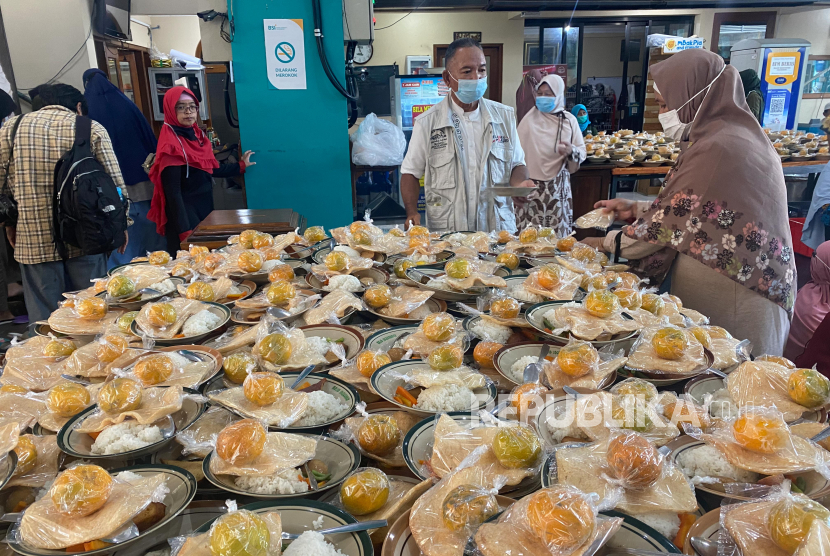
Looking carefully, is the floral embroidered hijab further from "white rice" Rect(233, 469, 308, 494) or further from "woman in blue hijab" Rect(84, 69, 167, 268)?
"woman in blue hijab" Rect(84, 69, 167, 268)

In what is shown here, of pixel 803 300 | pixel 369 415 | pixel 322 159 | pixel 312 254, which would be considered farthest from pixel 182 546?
pixel 322 159

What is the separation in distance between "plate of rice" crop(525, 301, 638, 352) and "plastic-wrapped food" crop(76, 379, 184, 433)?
0.93 metres

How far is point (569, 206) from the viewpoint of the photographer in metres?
5.22

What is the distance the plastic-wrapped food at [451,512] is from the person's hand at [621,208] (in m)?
1.91

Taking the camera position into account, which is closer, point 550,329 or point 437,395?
point 437,395

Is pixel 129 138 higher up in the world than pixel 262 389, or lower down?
higher up

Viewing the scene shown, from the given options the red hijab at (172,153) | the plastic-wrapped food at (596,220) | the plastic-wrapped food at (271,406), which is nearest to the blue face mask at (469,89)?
the plastic-wrapped food at (596,220)

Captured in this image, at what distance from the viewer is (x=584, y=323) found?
1384mm

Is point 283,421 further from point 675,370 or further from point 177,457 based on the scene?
point 675,370

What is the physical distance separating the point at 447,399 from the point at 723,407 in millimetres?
597

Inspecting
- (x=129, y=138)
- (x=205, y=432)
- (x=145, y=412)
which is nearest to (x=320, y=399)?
(x=205, y=432)

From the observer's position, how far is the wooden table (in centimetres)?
281

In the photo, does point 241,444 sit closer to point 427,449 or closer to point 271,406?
point 271,406

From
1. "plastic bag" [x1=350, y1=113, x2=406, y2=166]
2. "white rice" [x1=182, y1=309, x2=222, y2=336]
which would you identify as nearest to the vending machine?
"plastic bag" [x1=350, y1=113, x2=406, y2=166]
